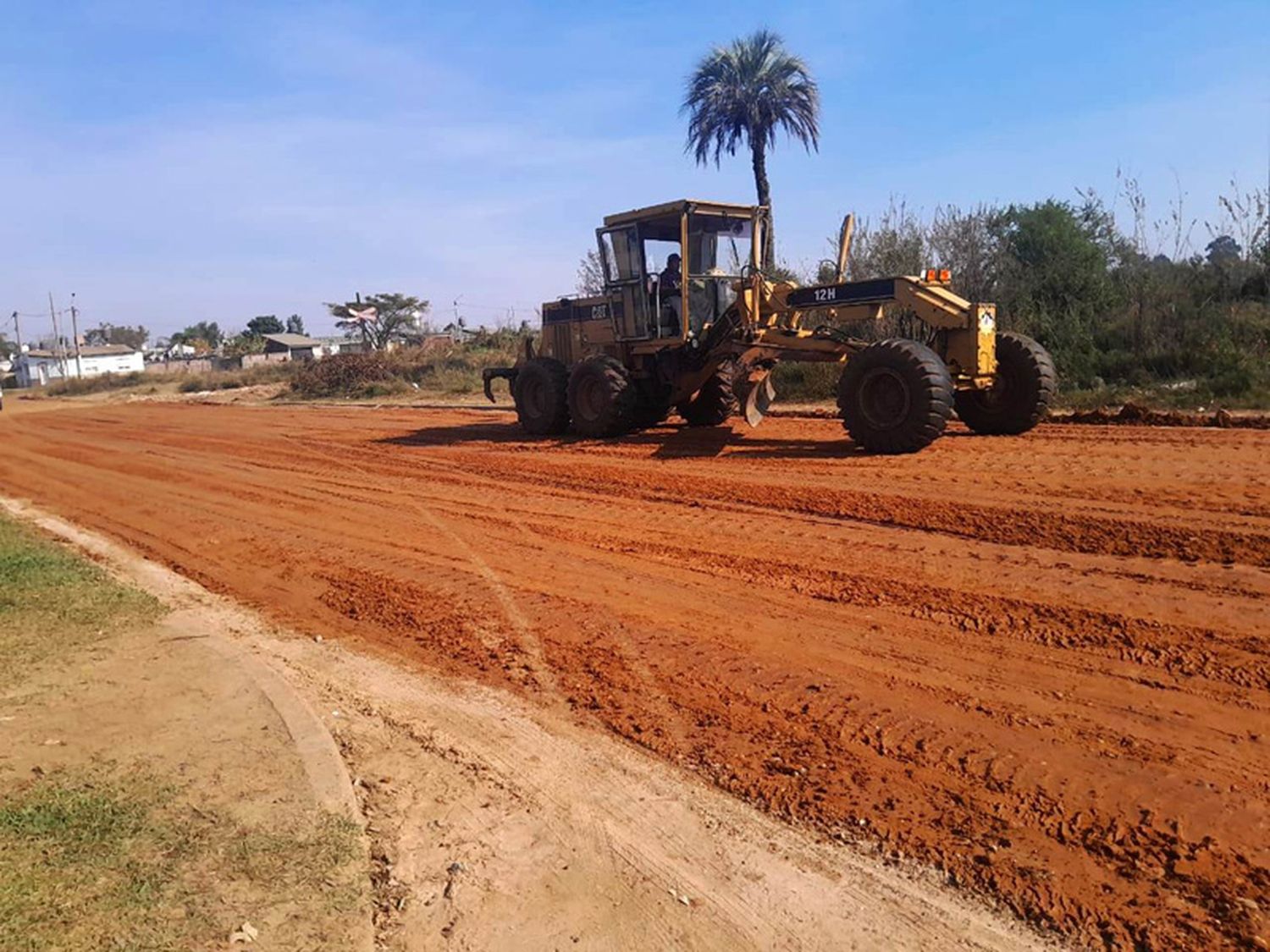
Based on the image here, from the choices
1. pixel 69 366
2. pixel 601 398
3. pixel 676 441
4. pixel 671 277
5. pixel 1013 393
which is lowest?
pixel 676 441

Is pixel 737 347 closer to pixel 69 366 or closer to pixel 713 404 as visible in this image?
pixel 713 404

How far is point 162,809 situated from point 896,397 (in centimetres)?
853

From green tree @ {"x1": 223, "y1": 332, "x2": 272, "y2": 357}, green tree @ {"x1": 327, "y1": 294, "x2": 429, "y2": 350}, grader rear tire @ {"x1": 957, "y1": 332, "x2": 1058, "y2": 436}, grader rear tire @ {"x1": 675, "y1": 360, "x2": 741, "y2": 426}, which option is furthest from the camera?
green tree @ {"x1": 223, "y1": 332, "x2": 272, "y2": 357}

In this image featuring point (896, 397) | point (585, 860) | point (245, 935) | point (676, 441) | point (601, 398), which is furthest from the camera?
point (601, 398)

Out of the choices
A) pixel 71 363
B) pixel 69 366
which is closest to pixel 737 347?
pixel 69 366

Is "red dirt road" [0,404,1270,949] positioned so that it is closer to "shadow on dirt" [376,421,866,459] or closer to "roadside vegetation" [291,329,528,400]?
"shadow on dirt" [376,421,866,459]

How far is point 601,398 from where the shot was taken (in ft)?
47.8

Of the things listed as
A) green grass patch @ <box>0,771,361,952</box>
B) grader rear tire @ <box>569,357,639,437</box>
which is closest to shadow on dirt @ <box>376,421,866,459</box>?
grader rear tire @ <box>569,357,639,437</box>

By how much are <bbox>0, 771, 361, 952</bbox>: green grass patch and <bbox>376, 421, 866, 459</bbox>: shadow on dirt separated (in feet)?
27.0

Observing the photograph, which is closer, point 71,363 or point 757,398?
point 757,398

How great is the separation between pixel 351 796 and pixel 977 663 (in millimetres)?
3070

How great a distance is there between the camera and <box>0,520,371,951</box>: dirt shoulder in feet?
10.8

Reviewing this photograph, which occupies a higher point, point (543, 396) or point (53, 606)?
point (543, 396)

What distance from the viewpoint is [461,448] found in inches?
590
